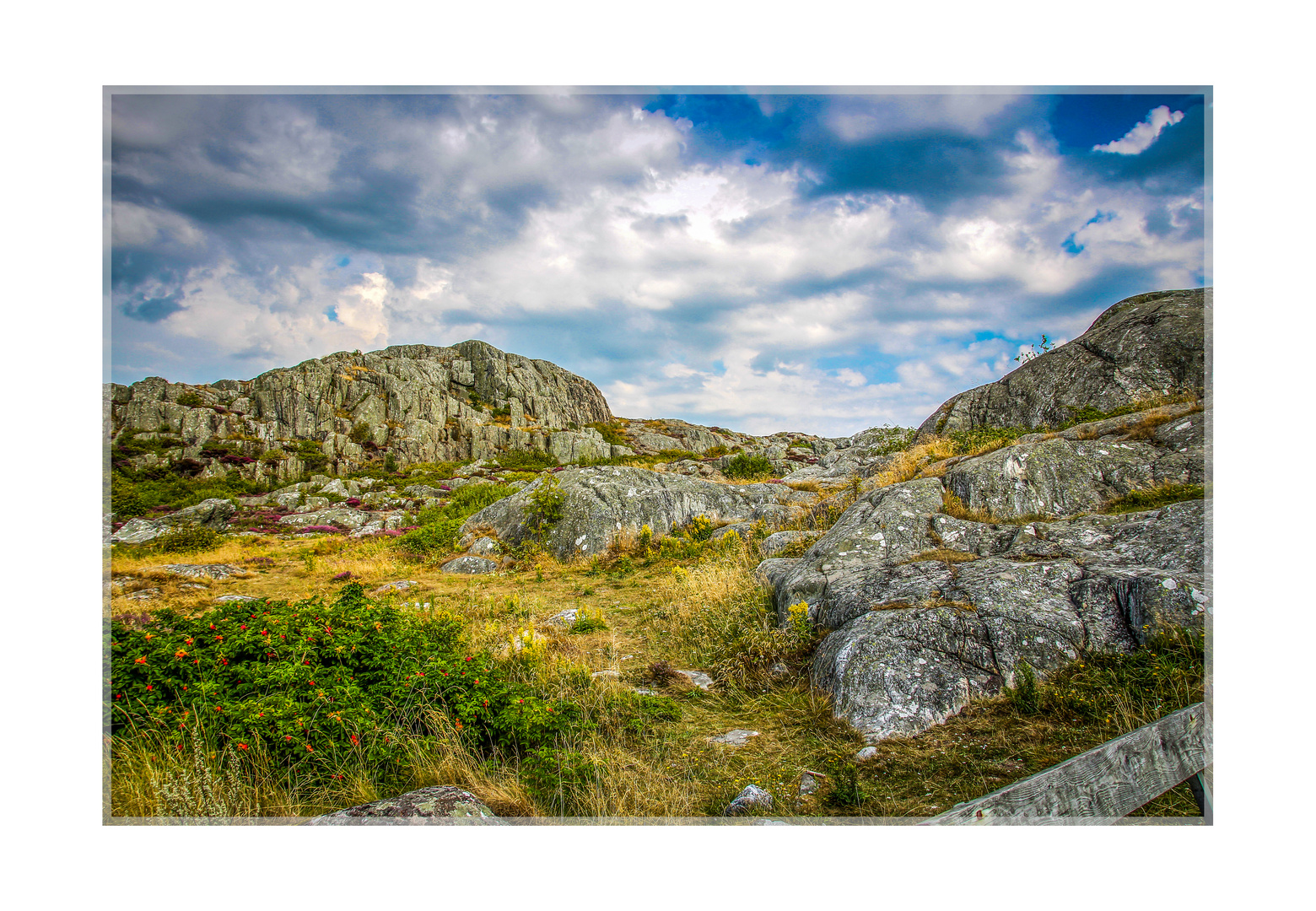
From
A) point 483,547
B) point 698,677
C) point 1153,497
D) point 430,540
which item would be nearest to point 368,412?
point 430,540

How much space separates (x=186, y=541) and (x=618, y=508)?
484 inches

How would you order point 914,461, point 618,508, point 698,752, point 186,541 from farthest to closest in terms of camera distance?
1. point 618,508
2. point 186,541
3. point 914,461
4. point 698,752

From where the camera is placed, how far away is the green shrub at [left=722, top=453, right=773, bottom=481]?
22641 millimetres

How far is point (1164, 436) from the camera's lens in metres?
6.25

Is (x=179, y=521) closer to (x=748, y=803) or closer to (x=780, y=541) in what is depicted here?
(x=780, y=541)

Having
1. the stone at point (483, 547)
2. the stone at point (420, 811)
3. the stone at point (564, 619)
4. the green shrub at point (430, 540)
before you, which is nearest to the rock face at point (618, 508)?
the stone at point (483, 547)

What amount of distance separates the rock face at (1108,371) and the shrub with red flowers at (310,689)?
8927 millimetres

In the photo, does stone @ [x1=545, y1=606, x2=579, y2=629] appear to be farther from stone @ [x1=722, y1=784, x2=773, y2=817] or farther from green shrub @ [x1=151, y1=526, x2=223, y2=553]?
green shrub @ [x1=151, y1=526, x2=223, y2=553]

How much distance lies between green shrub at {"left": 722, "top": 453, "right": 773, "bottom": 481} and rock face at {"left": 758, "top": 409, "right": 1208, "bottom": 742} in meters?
15.7

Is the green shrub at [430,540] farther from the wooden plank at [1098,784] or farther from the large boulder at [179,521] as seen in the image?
the wooden plank at [1098,784]

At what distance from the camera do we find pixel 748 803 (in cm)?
286

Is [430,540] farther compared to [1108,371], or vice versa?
[430,540]

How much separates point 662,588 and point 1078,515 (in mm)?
6401

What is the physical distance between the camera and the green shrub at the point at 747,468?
22.6 meters
